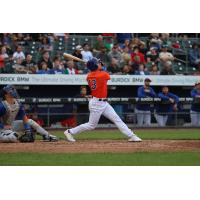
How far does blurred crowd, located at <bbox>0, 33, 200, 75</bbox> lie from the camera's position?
791 inches

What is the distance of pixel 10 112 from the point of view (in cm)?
1386

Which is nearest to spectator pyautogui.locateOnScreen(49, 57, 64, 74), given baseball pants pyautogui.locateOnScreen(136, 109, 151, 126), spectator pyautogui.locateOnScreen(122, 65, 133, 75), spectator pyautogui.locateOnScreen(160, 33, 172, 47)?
spectator pyautogui.locateOnScreen(122, 65, 133, 75)

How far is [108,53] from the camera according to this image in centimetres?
2136

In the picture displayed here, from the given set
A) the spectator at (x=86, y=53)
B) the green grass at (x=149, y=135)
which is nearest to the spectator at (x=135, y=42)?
the spectator at (x=86, y=53)

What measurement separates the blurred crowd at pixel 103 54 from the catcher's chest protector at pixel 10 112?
19.4 ft

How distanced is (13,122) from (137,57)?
801 centimetres

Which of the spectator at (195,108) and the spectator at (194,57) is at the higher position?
the spectator at (194,57)

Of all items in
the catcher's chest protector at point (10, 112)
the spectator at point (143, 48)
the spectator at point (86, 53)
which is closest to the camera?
the catcher's chest protector at point (10, 112)

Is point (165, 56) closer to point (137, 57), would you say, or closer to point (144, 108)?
point (137, 57)

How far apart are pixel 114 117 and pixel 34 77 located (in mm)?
6873

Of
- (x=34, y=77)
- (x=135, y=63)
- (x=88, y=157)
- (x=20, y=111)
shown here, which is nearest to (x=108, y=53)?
(x=135, y=63)

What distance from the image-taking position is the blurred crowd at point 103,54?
20.1 metres

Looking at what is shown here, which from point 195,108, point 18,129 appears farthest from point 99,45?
point 18,129

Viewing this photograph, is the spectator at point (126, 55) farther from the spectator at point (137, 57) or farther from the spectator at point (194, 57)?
the spectator at point (194, 57)
